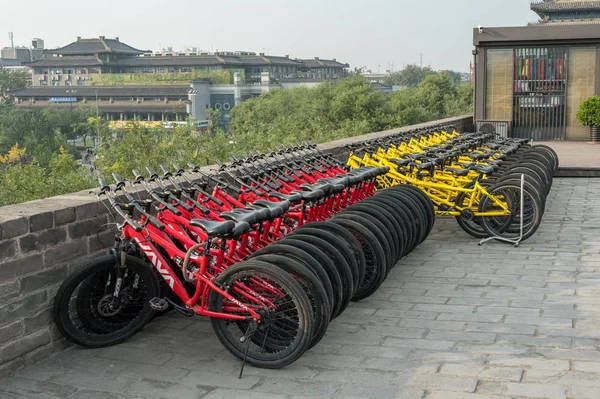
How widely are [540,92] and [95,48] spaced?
81121mm

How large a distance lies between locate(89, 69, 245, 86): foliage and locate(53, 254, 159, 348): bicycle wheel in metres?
80.7

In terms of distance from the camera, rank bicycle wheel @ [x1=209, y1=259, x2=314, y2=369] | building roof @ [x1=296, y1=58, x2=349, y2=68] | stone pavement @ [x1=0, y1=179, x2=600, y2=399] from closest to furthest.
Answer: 1. stone pavement @ [x1=0, y1=179, x2=600, y2=399]
2. bicycle wheel @ [x1=209, y1=259, x2=314, y2=369]
3. building roof @ [x1=296, y1=58, x2=349, y2=68]

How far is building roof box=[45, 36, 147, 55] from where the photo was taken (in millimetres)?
91188

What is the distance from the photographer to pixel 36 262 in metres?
4.20

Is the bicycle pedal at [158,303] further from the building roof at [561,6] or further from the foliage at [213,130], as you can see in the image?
the building roof at [561,6]

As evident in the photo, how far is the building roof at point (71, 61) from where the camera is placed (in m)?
90.3

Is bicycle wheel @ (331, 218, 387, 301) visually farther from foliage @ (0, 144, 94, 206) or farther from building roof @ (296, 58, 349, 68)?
building roof @ (296, 58, 349, 68)

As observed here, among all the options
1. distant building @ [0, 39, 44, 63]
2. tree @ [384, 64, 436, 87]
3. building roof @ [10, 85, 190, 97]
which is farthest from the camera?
tree @ [384, 64, 436, 87]

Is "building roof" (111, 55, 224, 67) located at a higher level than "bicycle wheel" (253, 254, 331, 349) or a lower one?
higher

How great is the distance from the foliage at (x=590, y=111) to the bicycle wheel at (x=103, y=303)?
1421 cm

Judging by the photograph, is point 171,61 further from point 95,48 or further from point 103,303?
point 103,303

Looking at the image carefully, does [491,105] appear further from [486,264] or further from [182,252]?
[182,252]

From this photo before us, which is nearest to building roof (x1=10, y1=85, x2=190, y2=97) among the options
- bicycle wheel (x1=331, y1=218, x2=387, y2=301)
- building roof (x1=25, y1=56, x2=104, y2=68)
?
building roof (x1=25, y1=56, x2=104, y2=68)

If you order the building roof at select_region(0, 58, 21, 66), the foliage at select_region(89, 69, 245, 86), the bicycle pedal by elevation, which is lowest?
the bicycle pedal
